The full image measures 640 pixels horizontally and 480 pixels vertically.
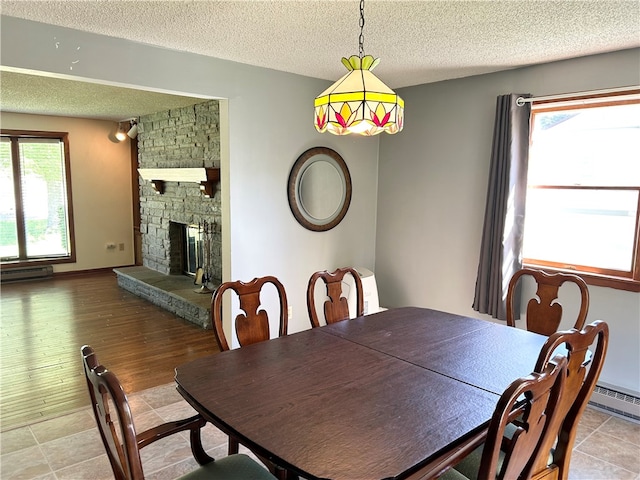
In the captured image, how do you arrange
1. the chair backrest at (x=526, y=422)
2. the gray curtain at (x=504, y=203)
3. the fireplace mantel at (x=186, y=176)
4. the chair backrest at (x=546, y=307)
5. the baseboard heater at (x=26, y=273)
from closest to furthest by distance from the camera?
the chair backrest at (x=526, y=422) < the chair backrest at (x=546, y=307) < the gray curtain at (x=504, y=203) < the fireplace mantel at (x=186, y=176) < the baseboard heater at (x=26, y=273)

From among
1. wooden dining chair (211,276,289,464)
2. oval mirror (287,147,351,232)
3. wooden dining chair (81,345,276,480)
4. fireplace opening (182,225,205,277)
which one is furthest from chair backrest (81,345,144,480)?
fireplace opening (182,225,205,277)

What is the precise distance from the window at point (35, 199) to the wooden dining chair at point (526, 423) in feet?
23.6

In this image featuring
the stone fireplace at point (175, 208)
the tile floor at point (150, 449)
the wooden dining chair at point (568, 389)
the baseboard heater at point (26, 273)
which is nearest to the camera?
the wooden dining chair at point (568, 389)

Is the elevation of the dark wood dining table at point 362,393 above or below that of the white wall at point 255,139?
below

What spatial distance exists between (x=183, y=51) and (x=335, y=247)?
2157mm

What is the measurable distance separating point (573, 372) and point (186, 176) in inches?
179

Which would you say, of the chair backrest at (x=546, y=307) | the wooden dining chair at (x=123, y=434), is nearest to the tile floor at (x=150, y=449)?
the chair backrest at (x=546, y=307)

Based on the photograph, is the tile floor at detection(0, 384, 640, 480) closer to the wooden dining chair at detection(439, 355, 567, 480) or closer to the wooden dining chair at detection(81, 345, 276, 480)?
the wooden dining chair at detection(81, 345, 276, 480)

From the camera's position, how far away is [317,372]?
1.82m

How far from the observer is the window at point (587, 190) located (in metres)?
3.02

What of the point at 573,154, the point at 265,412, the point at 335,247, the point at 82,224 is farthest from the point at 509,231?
the point at 82,224

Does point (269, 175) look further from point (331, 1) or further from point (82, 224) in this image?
point (82, 224)

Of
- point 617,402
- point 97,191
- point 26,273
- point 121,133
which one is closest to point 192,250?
point 97,191

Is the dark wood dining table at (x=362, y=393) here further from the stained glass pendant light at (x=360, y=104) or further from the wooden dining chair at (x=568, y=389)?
the stained glass pendant light at (x=360, y=104)
